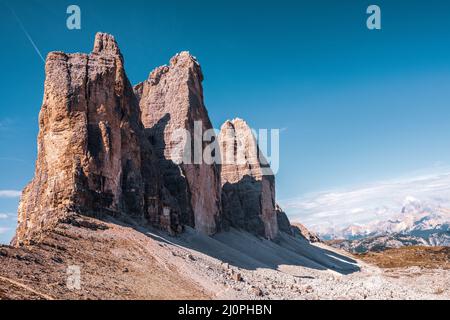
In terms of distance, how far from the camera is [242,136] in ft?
346

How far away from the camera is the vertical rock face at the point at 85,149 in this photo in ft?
125

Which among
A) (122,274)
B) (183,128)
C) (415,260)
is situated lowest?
(415,260)

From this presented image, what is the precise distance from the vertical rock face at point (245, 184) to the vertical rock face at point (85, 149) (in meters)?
38.0

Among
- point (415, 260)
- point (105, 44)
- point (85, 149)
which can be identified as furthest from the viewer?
point (415, 260)

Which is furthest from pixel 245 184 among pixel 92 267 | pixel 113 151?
pixel 92 267

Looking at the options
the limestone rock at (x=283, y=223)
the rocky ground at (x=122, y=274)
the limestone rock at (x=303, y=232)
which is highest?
the rocky ground at (x=122, y=274)

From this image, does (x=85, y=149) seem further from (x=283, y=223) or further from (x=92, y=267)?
(x=283, y=223)

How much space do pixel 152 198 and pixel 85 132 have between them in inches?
493

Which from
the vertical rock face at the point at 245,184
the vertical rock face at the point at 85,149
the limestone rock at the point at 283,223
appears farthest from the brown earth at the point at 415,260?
the vertical rock face at the point at 85,149

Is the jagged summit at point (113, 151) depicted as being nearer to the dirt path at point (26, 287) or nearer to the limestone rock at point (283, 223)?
the dirt path at point (26, 287)

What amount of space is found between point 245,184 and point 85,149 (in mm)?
60505

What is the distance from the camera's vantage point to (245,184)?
96.9m

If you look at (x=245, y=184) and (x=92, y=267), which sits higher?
(x=245, y=184)
